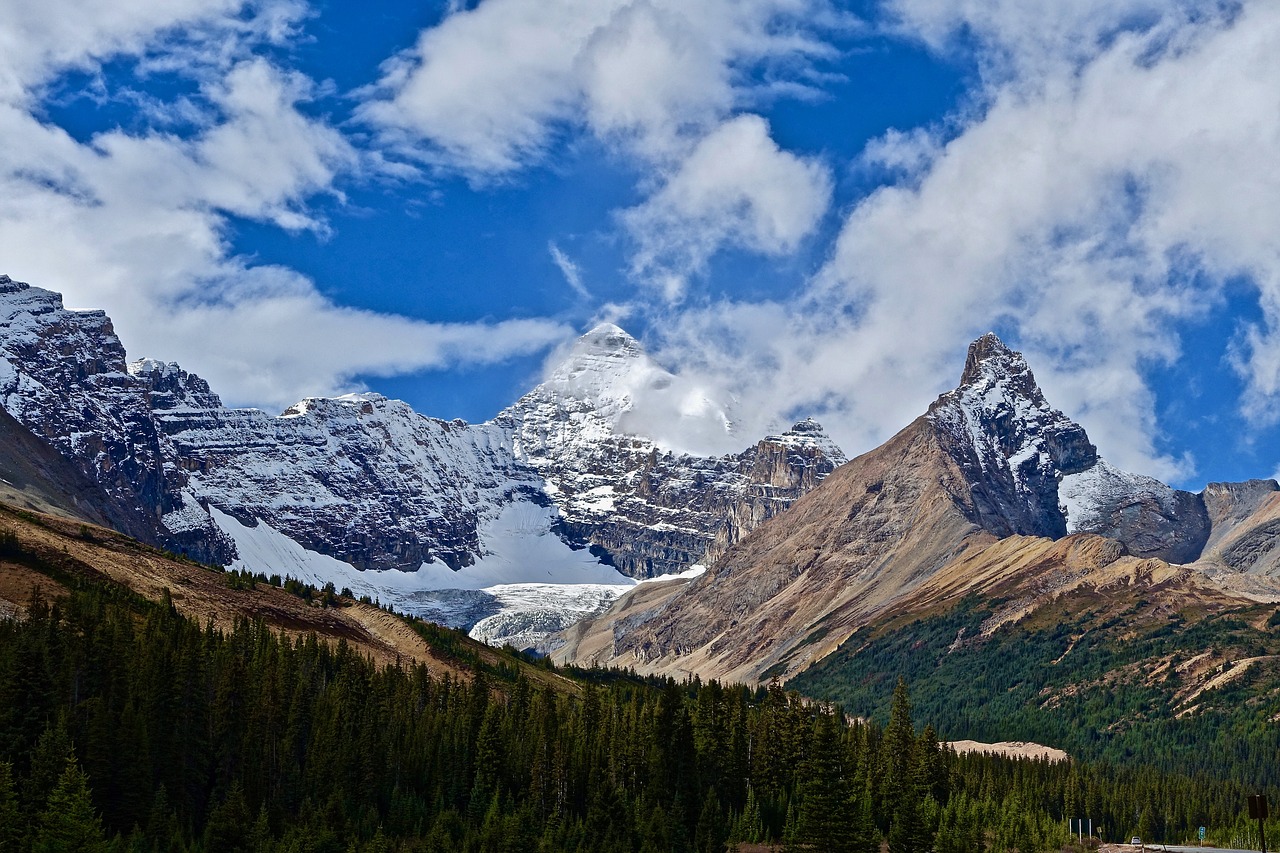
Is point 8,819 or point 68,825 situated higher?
point 68,825

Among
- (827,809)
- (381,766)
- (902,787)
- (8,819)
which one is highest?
(902,787)

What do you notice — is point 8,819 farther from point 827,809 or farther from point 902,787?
point 902,787

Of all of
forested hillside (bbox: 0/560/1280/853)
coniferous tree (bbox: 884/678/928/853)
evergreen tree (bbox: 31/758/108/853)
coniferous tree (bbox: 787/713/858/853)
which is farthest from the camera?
coniferous tree (bbox: 884/678/928/853)

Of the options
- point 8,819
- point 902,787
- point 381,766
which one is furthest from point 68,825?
point 902,787

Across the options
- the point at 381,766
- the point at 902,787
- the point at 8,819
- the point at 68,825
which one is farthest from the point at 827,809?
the point at 8,819

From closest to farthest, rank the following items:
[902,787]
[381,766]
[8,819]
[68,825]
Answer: [8,819] < [68,825] < [381,766] < [902,787]

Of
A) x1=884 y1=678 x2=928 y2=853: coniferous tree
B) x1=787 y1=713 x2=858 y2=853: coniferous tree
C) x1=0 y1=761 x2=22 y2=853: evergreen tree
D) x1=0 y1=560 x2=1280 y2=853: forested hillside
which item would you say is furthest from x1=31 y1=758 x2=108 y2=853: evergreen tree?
x1=884 y1=678 x2=928 y2=853: coniferous tree

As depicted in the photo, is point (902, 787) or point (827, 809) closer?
point (827, 809)

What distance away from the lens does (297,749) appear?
494 feet

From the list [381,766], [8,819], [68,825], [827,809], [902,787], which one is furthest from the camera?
[902,787]

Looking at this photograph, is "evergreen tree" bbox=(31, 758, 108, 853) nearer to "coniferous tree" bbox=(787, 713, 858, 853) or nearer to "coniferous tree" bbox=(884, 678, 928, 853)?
"coniferous tree" bbox=(787, 713, 858, 853)

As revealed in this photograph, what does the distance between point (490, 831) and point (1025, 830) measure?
64140 millimetres

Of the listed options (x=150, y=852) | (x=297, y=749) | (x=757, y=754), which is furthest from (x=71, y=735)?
(x=757, y=754)

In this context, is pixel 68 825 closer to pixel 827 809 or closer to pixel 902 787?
pixel 827 809
